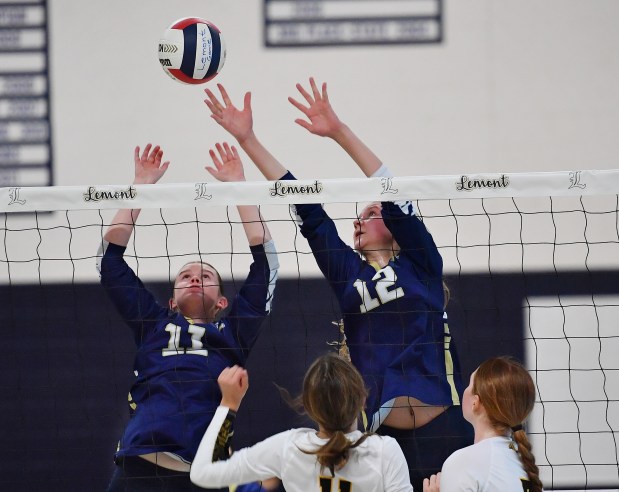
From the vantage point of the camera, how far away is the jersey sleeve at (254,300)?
13.5ft

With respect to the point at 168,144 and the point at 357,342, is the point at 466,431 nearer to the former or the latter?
the point at 357,342

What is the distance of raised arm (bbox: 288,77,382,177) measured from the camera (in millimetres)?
4027

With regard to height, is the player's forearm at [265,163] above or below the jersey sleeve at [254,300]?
above

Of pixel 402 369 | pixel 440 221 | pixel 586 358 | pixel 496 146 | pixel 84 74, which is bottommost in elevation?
pixel 586 358

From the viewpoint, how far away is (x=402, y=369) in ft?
12.5

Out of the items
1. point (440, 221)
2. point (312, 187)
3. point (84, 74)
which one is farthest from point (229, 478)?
point (84, 74)

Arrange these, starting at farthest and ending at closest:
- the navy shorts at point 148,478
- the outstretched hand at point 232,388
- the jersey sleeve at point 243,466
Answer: the navy shorts at point 148,478 < the outstretched hand at point 232,388 < the jersey sleeve at point 243,466

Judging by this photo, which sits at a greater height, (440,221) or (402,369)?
(440,221)

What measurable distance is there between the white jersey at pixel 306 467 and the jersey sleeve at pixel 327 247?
113 cm

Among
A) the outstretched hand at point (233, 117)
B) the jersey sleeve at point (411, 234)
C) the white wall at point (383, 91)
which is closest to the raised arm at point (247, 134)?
the outstretched hand at point (233, 117)

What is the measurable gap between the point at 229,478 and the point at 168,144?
379 centimetres

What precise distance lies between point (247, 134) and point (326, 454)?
178cm

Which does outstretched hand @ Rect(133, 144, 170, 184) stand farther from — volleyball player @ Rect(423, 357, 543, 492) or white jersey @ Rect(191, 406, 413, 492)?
volleyball player @ Rect(423, 357, 543, 492)

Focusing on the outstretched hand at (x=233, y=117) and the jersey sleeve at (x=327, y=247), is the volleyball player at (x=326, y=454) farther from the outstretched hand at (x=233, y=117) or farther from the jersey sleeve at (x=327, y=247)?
the outstretched hand at (x=233, y=117)
